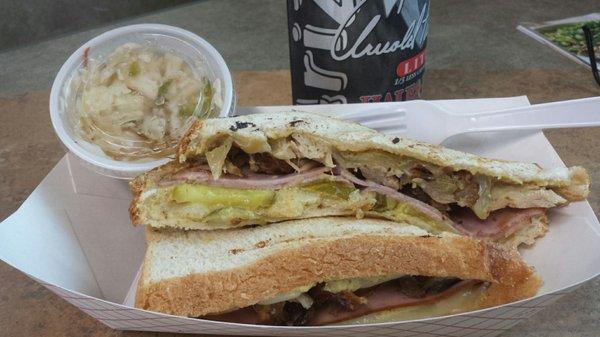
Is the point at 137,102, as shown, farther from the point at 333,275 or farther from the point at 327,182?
the point at 333,275

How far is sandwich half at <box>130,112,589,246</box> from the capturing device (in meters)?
1.33

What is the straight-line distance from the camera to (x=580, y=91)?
2359 mm

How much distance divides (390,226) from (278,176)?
0.86 feet

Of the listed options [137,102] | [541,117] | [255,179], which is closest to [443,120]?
[541,117]

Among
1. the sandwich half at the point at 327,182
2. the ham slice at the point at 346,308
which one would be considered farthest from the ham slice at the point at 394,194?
the ham slice at the point at 346,308

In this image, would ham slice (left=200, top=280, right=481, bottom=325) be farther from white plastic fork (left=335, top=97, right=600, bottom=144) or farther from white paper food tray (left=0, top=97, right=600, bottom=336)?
white plastic fork (left=335, top=97, right=600, bottom=144)

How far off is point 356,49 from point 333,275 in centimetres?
70

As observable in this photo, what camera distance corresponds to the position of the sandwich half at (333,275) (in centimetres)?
126

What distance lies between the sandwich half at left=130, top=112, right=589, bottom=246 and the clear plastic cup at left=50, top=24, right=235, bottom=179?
26cm

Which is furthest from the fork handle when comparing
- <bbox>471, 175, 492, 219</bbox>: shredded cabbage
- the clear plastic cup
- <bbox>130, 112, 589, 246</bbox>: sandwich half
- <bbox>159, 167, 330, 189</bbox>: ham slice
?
the clear plastic cup

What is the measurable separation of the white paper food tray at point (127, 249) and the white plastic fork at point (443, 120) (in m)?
0.03

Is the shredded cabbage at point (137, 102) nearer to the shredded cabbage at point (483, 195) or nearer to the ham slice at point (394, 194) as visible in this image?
the ham slice at point (394, 194)

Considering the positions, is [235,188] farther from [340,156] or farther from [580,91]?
[580,91]

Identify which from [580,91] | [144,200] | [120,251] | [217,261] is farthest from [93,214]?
[580,91]
